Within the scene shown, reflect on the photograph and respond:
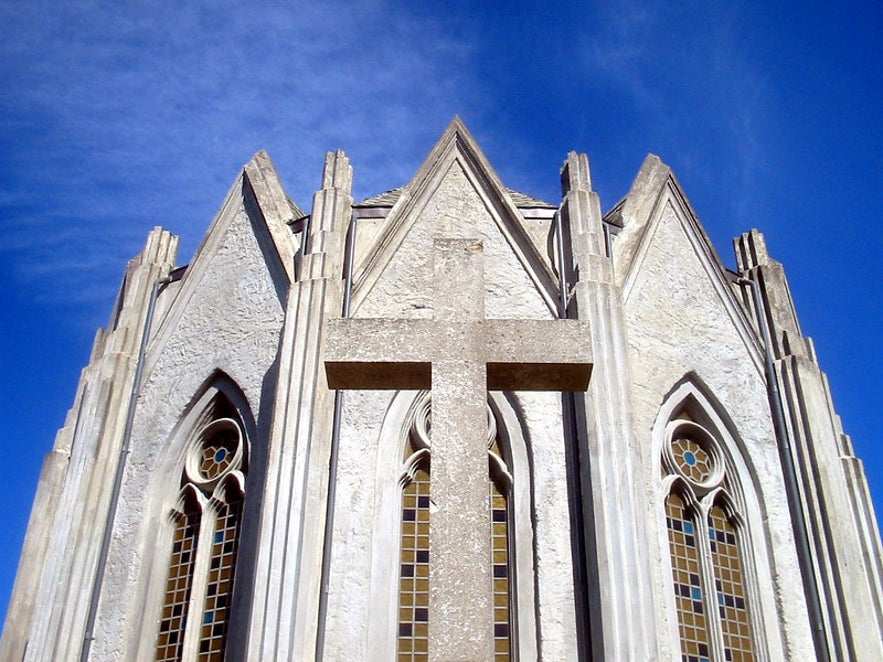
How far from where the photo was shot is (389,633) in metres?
11.1

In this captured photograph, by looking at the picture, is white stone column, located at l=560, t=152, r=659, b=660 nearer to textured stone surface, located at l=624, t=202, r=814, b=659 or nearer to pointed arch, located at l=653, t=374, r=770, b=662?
textured stone surface, located at l=624, t=202, r=814, b=659

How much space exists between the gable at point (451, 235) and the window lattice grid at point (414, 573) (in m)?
2.64

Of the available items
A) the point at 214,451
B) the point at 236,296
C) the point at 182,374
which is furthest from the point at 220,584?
the point at 236,296

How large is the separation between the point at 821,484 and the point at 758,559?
4.47 feet

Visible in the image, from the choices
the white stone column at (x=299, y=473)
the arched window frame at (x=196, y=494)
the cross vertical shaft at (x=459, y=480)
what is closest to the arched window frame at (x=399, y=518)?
the white stone column at (x=299, y=473)

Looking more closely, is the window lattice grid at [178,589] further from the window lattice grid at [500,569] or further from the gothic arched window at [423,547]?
the window lattice grid at [500,569]

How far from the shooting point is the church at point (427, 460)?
437 inches

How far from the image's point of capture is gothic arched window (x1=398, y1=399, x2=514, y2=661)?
36.9 ft

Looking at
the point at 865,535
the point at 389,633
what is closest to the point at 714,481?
the point at 865,535

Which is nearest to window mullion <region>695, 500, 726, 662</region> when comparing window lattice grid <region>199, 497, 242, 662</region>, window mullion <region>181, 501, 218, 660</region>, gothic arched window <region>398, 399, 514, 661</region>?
gothic arched window <region>398, 399, 514, 661</region>

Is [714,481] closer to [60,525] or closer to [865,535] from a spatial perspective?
[865,535]

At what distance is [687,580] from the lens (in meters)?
12.4

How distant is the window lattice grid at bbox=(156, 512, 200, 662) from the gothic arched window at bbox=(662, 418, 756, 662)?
6460 mm

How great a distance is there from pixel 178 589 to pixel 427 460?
3798 millimetres
